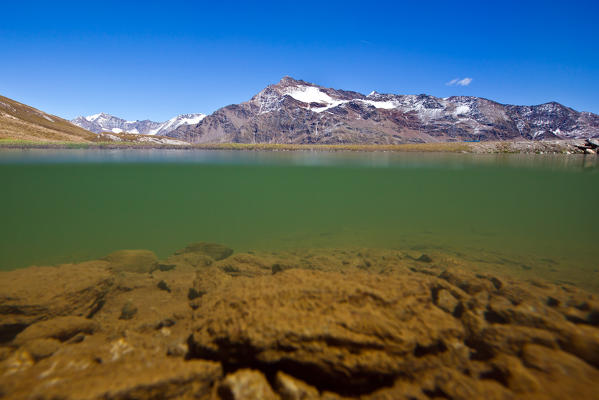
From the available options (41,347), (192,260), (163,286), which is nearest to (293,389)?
(41,347)

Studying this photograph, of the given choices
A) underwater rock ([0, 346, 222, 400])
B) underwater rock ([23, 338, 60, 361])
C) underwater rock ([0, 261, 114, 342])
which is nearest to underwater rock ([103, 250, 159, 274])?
underwater rock ([0, 261, 114, 342])

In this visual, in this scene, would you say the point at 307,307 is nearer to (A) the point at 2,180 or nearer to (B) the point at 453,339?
(B) the point at 453,339

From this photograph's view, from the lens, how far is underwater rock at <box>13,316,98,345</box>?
12.3ft

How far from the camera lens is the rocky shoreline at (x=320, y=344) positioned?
2482mm

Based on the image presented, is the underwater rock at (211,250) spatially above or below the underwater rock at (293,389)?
below

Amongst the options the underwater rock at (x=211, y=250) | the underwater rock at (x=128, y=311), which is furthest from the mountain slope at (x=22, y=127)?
the underwater rock at (x=128, y=311)

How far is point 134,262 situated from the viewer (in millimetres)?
7691

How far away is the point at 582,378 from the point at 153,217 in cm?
1860

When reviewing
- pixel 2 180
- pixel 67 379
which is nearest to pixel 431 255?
pixel 67 379

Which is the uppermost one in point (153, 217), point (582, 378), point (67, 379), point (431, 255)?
point (582, 378)

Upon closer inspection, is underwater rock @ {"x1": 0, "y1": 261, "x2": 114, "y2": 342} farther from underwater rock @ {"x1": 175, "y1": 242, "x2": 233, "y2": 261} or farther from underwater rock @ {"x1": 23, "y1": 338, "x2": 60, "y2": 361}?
underwater rock @ {"x1": 175, "y1": 242, "x2": 233, "y2": 261}

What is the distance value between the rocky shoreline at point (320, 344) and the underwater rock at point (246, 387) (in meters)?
0.01

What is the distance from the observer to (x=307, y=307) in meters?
3.27

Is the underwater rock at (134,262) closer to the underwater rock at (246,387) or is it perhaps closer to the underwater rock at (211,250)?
the underwater rock at (211,250)
